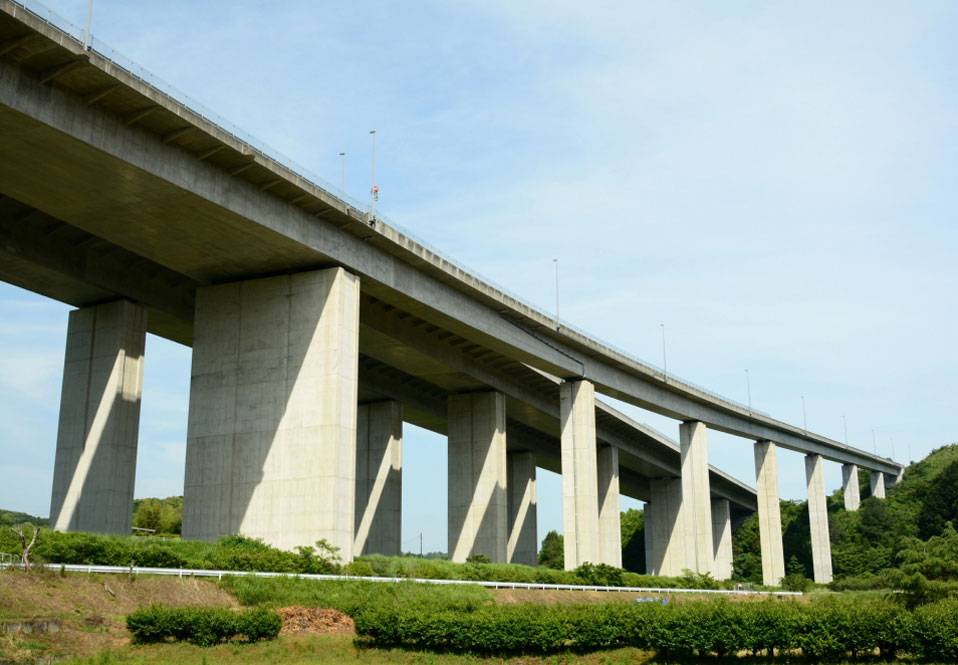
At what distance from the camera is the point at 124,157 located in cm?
3209

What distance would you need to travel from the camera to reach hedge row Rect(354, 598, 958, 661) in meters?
25.3

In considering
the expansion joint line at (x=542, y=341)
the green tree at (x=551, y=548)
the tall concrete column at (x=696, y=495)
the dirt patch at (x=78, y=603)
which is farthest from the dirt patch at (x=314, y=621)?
the green tree at (x=551, y=548)

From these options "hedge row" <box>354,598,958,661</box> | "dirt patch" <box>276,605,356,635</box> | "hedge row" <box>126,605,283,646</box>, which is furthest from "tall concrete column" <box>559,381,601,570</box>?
"hedge row" <box>126,605,283,646</box>

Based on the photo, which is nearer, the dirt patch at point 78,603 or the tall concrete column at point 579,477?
the dirt patch at point 78,603

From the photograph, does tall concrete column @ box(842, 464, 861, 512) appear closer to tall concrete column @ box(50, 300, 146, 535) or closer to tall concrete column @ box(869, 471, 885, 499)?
tall concrete column @ box(869, 471, 885, 499)

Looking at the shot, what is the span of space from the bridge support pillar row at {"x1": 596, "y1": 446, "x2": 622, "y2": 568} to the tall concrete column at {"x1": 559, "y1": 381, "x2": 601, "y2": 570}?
77.7 feet

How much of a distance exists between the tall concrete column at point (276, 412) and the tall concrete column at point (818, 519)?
6742 cm

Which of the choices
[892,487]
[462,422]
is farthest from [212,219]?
[892,487]

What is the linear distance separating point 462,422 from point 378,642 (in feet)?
127

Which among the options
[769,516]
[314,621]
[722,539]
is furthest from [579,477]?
[722,539]

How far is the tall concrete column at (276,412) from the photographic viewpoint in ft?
129

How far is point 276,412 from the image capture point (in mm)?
40781

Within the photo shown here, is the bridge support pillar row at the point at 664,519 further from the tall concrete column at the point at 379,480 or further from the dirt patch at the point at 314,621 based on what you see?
the dirt patch at the point at 314,621

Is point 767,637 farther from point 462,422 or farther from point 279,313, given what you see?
point 462,422
